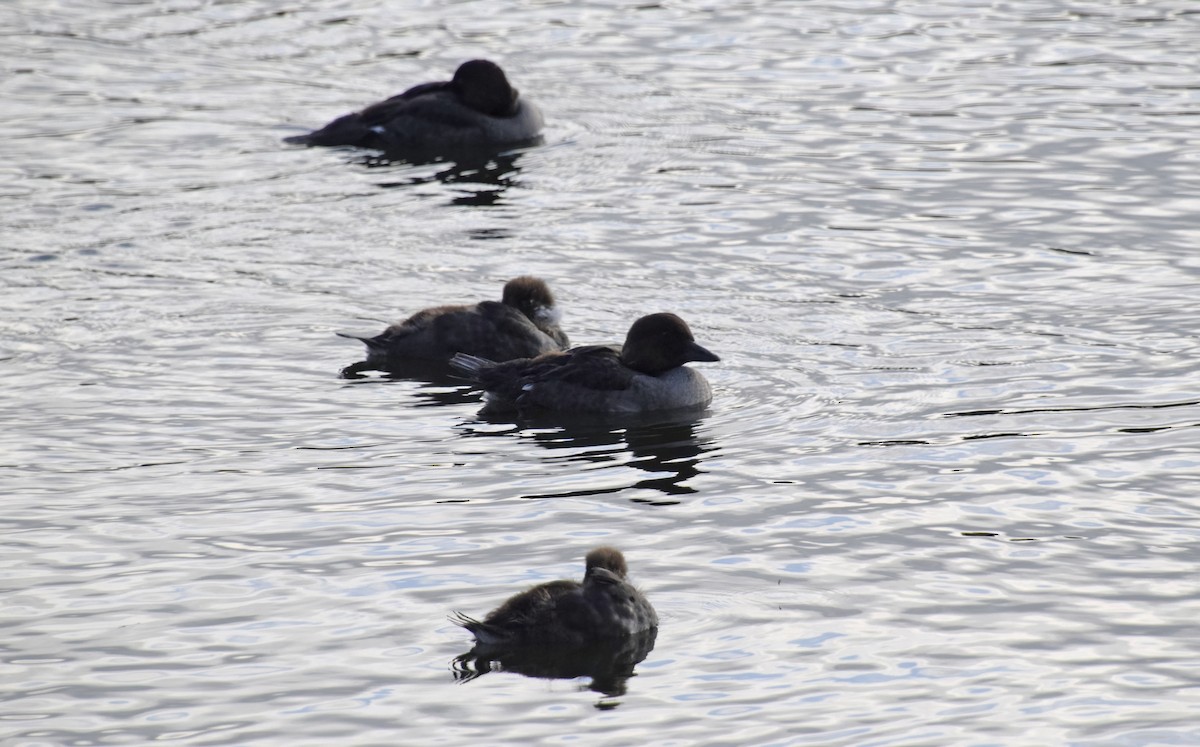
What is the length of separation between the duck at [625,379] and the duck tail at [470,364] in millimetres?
496

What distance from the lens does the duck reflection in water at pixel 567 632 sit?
29.8 feet

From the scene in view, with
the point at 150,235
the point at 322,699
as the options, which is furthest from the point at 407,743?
the point at 150,235

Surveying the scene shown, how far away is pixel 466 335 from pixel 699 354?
207cm

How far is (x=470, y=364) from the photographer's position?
14195 mm

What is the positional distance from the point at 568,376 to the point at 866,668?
194 inches

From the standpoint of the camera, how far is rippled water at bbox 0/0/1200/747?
8891 mm

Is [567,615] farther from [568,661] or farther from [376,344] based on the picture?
[376,344]

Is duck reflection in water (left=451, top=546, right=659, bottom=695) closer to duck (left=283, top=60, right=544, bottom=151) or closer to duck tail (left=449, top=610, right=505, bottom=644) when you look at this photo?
duck tail (left=449, top=610, right=505, bottom=644)

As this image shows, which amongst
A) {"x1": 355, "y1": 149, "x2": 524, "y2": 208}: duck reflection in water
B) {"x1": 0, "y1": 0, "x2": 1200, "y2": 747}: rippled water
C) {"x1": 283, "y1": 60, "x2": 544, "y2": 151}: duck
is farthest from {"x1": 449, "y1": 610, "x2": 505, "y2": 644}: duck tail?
{"x1": 283, "y1": 60, "x2": 544, "y2": 151}: duck

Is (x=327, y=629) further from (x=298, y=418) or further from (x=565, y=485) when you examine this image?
(x=298, y=418)

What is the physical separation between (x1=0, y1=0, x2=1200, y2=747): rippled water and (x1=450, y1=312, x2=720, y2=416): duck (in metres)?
0.28

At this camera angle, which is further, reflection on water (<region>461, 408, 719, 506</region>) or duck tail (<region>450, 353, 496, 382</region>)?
duck tail (<region>450, 353, 496, 382</region>)

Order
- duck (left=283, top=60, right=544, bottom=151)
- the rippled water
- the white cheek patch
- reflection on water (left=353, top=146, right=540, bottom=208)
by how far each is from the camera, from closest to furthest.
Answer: the rippled water → the white cheek patch → reflection on water (left=353, top=146, right=540, bottom=208) → duck (left=283, top=60, right=544, bottom=151)

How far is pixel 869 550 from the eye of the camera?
412 inches
